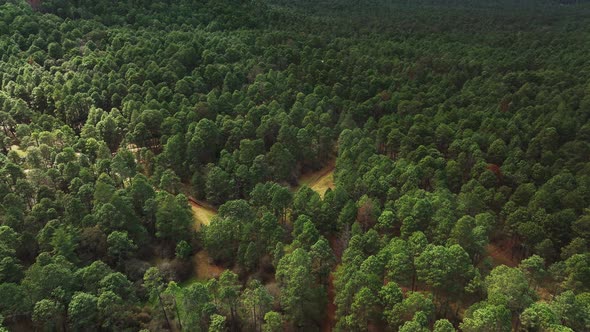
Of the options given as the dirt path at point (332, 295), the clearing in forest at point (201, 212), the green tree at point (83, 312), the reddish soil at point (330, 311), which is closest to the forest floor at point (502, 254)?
the dirt path at point (332, 295)

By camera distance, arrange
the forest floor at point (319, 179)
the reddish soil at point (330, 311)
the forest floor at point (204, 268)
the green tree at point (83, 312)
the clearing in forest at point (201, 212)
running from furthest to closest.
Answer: the forest floor at point (319, 179)
the clearing in forest at point (201, 212)
the forest floor at point (204, 268)
the reddish soil at point (330, 311)
the green tree at point (83, 312)

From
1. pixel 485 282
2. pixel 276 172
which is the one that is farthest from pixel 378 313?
pixel 276 172

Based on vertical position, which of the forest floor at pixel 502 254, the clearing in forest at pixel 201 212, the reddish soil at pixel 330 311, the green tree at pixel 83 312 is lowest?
the forest floor at pixel 502 254

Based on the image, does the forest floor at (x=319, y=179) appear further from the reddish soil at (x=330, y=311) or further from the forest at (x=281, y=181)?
the reddish soil at (x=330, y=311)

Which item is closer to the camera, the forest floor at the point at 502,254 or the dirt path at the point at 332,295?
the dirt path at the point at 332,295

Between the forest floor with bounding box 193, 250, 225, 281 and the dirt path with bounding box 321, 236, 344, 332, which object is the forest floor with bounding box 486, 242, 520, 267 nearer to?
the dirt path with bounding box 321, 236, 344, 332

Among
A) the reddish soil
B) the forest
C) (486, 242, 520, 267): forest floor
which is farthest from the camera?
Result: (486, 242, 520, 267): forest floor

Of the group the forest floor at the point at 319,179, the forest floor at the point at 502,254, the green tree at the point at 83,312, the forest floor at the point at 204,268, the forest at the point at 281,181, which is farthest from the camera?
the forest floor at the point at 319,179

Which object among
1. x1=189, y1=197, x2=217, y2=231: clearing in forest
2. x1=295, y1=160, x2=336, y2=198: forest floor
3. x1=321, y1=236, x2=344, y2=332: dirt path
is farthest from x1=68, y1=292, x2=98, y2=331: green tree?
x1=295, y1=160, x2=336, y2=198: forest floor
